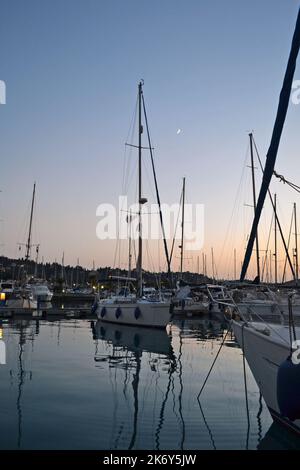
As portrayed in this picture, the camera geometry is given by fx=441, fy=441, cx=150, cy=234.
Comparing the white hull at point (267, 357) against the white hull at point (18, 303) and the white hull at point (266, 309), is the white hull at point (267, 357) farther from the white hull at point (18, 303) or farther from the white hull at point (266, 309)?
the white hull at point (18, 303)

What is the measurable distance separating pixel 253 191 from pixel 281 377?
26173mm

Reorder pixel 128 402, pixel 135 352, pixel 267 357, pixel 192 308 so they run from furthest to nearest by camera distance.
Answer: pixel 192 308 → pixel 135 352 → pixel 128 402 → pixel 267 357

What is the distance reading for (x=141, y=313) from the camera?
2838 cm

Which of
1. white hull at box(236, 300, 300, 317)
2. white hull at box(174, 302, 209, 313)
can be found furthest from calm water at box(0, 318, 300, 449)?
white hull at box(174, 302, 209, 313)

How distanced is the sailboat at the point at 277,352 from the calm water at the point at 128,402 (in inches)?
27.9

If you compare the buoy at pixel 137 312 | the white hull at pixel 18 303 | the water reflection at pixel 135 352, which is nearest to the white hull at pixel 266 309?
the water reflection at pixel 135 352

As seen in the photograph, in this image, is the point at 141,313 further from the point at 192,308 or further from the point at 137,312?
the point at 192,308

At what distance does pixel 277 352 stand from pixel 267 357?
1.87 feet

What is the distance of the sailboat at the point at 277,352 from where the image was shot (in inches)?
262

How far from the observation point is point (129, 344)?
20875 millimetres

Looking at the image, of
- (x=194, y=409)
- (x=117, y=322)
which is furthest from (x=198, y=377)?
(x=117, y=322)

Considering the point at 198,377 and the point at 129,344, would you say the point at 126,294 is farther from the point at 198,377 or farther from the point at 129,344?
the point at 198,377

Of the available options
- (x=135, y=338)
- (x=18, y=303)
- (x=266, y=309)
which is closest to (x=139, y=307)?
(x=135, y=338)

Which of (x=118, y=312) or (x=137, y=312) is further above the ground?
(x=137, y=312)
